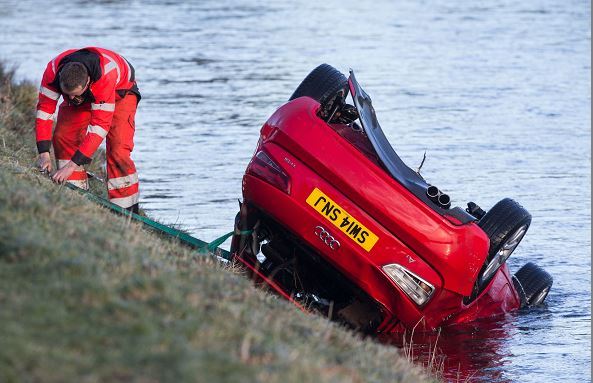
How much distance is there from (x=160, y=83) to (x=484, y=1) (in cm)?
2038

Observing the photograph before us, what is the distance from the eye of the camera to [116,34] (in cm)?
2959

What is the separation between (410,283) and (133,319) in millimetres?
2879

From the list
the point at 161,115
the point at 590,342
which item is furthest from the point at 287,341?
the point at 161,115

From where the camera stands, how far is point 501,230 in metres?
7.88

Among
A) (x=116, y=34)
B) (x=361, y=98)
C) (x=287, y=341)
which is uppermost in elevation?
(x=361, y=98)

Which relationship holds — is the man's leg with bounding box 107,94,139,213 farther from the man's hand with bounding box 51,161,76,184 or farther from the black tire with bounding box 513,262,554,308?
the black tire with bounding box 513,262,554,308

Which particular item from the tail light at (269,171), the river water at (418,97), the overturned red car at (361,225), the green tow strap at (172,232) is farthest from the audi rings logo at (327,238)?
the river water at (418,97)

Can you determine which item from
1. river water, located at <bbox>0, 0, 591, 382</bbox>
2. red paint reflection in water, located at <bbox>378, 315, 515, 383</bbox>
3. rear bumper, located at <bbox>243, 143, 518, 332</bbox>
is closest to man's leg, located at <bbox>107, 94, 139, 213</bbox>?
river water, located at <bbox>0, 0, 591, 382</bbox>

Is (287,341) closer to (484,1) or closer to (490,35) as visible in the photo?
(490,35)

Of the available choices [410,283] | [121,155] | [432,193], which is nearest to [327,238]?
[410,283]

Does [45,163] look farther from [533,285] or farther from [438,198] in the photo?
[533,285]

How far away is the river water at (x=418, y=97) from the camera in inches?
374

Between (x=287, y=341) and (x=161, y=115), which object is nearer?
(x=287, y=341)

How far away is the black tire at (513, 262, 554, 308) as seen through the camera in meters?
9.19
